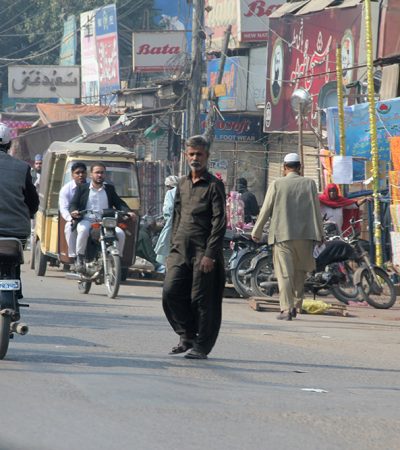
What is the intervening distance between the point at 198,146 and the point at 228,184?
73.7 feet

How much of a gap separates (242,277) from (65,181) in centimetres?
399

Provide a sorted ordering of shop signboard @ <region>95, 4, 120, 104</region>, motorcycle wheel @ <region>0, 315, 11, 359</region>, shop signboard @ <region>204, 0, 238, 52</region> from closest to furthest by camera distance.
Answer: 1. motorcycle wheel @ <region>0, 315, 11, 359</region>
2. shop signboard @ <region>204, 0, 238, 52</region>
3. shop signboard @ <region>95, 4, 120, 104</region>

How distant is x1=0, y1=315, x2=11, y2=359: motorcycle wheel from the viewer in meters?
8.47

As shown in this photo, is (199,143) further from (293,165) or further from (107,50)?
(107,50)

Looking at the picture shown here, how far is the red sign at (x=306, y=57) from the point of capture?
87.2 ft

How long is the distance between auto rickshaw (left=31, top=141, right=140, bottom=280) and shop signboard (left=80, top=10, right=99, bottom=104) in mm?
29421

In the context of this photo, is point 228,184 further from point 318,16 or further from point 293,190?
point 293,190

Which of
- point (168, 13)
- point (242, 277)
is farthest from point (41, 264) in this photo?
point (168, 13)

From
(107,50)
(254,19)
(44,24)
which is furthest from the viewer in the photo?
(44,24)

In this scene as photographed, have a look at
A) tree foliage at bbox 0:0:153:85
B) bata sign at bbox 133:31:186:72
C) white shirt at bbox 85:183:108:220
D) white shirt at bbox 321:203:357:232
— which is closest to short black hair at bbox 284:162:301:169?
white shirt at bbox 85:183:108:220

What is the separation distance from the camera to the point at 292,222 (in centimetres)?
1355

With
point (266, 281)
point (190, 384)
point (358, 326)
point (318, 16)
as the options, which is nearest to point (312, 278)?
point (266, 281)

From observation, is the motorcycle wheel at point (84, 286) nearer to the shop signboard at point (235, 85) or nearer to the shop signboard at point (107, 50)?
the shop signboard at point (235, 85)

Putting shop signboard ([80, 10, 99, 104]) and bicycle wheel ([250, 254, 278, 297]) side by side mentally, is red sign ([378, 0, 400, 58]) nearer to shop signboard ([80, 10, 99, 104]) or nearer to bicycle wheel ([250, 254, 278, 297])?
bicycle wheel ([250, 254, 278, 297])
